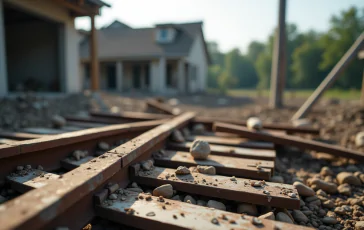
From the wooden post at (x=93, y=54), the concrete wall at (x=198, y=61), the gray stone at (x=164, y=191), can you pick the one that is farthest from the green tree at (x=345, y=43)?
the gray stone at (x=164, y=191)

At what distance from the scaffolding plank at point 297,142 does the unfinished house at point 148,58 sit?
13695 mm

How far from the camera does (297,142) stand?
2.54 m

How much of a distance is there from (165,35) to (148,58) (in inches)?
112

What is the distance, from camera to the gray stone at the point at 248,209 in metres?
1.46

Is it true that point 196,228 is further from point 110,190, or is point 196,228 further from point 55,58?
point 55,58

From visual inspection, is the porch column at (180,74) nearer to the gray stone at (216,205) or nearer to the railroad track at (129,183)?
the railroad track at (129,183)

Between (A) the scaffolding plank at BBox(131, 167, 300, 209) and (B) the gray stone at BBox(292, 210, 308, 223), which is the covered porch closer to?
(A) the scaffolding plank at BBox(131, 167, 300, 209)

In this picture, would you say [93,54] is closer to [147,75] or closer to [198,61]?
[147,75]

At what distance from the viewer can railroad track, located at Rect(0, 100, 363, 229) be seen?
107 cm

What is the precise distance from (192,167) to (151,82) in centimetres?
1514

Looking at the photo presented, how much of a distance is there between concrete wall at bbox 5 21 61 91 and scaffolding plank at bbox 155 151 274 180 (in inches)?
281

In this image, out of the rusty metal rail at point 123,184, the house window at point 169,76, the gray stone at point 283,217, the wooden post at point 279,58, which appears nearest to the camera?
the rusty metal rail at point 123,184

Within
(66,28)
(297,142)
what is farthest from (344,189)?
(66,28)

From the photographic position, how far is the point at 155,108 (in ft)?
17.5
